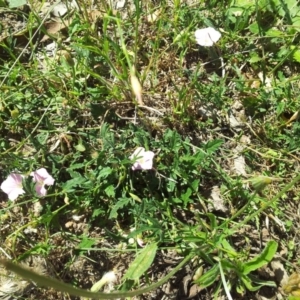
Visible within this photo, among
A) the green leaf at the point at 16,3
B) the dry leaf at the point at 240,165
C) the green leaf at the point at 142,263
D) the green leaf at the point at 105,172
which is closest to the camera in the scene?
the green leaf at the point at 142,263

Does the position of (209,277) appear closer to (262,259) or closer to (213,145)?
(262,259)

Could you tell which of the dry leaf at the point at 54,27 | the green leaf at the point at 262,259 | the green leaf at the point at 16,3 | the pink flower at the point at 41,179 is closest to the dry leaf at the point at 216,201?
the green leaf at the point at 262,259

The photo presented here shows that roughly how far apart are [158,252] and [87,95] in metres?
0.67

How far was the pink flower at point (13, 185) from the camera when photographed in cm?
168

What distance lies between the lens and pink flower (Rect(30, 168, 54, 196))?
1693mm

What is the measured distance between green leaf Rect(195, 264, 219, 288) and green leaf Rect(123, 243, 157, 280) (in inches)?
7.2

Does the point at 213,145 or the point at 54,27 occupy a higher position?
the point at 54,27

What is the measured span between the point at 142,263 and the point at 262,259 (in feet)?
1.33

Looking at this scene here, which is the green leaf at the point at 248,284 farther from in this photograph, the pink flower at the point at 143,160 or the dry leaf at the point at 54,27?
the dry leaf at the point at 54,27

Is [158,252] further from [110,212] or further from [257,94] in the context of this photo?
[257,94]

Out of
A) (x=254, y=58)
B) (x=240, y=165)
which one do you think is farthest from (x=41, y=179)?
(x=254, y=58)

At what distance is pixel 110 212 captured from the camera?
1.72m

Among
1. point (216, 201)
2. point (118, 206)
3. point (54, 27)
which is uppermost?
point (54, 27)

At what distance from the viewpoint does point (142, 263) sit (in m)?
1.60
